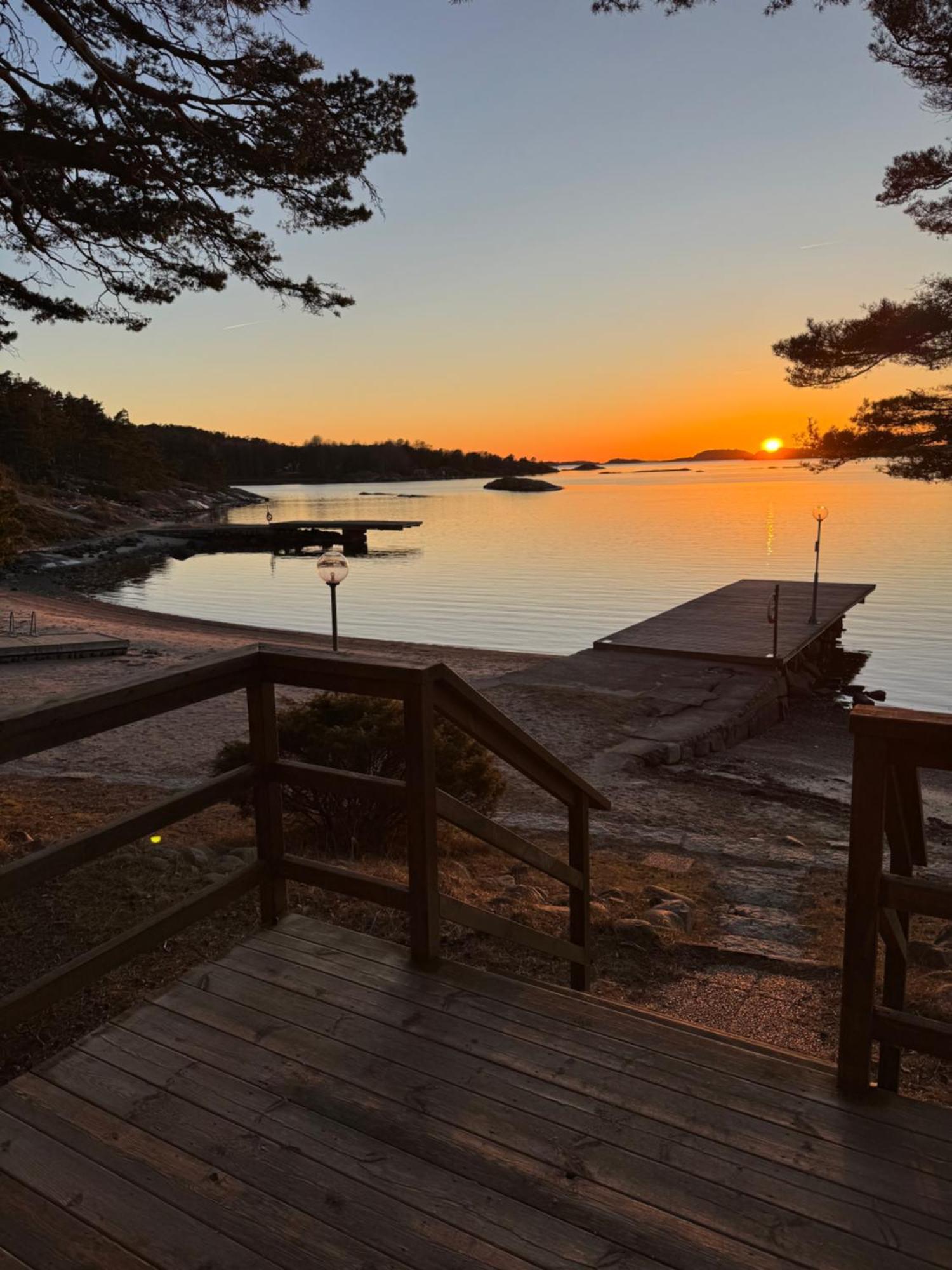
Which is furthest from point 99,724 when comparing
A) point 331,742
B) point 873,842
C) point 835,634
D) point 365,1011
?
point 835,634

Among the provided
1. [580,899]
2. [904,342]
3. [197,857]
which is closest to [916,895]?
[580,899]

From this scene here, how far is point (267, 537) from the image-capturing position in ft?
227

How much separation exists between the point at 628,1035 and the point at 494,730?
1.03 meters

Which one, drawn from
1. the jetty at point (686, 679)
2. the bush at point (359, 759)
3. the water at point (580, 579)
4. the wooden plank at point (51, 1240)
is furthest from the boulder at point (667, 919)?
the water at point (580, 579)

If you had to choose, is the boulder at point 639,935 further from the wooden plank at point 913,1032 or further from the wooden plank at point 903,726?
the wooden plank at point 903,726

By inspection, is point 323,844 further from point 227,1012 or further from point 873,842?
point 873,842

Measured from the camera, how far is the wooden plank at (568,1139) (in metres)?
1.92

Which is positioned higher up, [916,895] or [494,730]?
[494,730]

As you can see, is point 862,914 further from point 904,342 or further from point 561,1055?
point 904,342

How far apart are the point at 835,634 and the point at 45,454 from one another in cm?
6900

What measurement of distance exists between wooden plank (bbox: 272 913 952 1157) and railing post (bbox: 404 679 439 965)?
0.12 meters

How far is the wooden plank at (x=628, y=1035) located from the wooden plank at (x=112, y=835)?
2.13 feet

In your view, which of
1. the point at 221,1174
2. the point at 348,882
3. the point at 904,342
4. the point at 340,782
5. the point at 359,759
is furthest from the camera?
the point at 904,342

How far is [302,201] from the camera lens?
26.1ft
